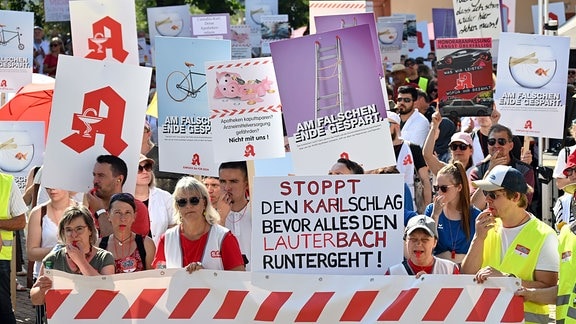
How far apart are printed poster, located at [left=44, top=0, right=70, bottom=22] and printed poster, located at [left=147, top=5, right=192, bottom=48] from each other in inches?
126

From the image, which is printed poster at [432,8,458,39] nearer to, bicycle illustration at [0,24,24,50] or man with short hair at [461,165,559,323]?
bicycle illustration at [0,24,24,50]

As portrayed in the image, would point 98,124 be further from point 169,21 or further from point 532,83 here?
point 169,21

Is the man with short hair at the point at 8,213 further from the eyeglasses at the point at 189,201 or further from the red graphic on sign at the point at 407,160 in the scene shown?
the red graphic on sign at the point at 407,160

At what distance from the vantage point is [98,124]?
9.02 metres

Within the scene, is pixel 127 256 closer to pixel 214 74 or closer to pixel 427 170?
pixel 214 74

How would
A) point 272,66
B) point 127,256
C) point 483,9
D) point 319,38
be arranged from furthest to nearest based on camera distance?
1. point 483,9
2. point 272,66
3. point 319,38
4. point 127,256

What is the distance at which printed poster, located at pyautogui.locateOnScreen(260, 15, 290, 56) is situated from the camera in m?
24.8

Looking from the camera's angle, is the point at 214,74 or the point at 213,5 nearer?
the point at 214,74

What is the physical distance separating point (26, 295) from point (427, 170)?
398cm

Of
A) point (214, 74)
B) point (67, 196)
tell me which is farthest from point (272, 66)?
point (67, 196)

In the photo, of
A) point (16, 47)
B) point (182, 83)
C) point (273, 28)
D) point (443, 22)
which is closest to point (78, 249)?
point (182, 83)

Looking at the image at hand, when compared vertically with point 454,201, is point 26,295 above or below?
below

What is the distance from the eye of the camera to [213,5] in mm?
42312

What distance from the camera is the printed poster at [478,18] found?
15.2 m
